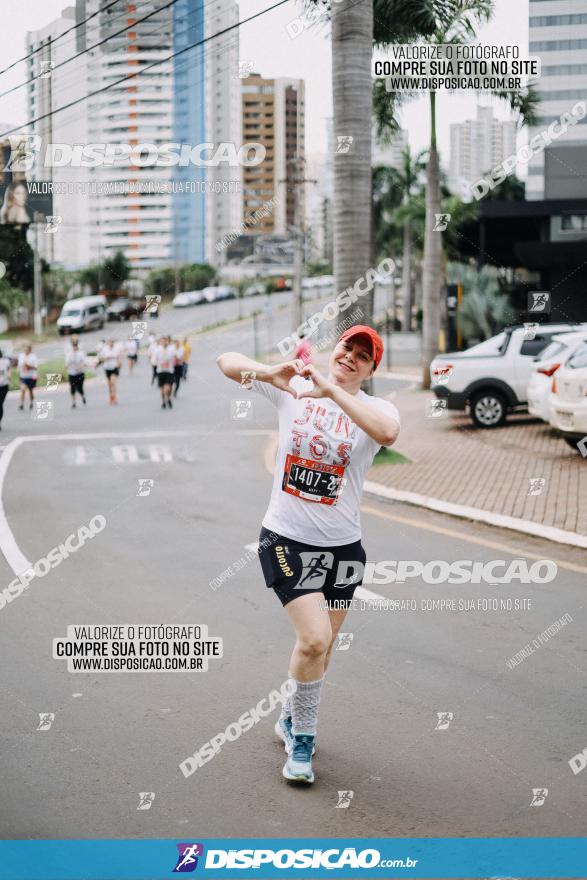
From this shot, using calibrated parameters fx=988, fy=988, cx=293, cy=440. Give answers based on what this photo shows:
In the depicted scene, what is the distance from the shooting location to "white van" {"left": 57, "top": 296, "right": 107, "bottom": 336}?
46.7 meters

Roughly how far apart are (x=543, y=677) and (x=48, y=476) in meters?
9.75

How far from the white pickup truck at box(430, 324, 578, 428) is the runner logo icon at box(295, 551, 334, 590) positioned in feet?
44.1

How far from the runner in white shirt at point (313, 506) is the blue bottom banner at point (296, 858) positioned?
58 centimetres

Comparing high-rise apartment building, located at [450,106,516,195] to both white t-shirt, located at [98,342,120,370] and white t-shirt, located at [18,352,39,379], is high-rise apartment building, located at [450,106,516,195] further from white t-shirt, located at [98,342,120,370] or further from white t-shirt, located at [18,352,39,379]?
white t-shirt, located at [18,352,39,379]

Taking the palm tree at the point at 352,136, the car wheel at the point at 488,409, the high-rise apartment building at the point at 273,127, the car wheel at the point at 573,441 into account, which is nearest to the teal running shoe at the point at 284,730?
the palm tree at the point at 352,136

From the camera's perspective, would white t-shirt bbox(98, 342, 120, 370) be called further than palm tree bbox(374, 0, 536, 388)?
Yes

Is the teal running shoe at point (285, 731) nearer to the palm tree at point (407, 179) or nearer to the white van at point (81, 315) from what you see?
the white van at point (81, 315)

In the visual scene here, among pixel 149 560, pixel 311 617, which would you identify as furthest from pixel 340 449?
pixel 149 560

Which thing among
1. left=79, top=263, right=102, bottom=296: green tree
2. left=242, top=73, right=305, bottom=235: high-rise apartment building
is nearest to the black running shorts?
left=242, top=73, right=305, bottom=235: high-rise apartment building

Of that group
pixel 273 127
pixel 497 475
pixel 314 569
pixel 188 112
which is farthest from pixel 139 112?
pixel 314 569

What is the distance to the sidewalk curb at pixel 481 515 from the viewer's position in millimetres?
9273

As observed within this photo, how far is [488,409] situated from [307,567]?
1362 centimetres

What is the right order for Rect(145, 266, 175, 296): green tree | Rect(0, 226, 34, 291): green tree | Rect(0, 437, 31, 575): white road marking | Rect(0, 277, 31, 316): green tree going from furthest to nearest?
Rect(145, 266, 175, 296): green tree < Rect(0, 277, 31, 316): green tree < Rect(0, 226, 34, 291): green tree < Rect(0, 437, 31, 575): white road marking

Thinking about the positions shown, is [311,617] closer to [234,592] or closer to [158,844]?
[158,844]
